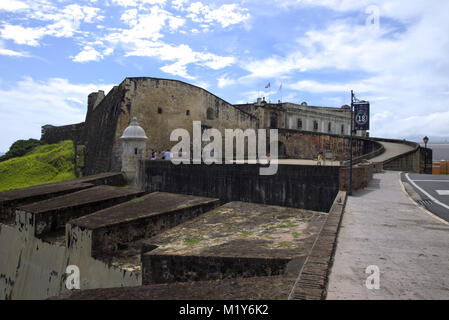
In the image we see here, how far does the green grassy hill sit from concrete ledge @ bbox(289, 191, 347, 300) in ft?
83.5

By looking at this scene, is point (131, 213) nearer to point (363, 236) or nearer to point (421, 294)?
point (363, 236)

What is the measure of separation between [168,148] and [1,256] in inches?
480

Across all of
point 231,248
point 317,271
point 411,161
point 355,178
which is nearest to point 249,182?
point 355,178

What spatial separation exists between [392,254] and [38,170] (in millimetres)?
29613

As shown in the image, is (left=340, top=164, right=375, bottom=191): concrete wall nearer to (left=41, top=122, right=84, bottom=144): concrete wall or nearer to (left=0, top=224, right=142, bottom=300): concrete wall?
(left=0, top=224, right=142, bottom=300): concrete wall

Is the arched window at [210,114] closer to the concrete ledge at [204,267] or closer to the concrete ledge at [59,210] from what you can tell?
the concrete ledge at [59,210]

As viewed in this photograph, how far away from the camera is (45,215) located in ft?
28.1

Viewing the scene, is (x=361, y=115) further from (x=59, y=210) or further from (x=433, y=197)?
(x=59, y=210)

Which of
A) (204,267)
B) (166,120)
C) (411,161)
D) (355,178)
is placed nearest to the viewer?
(204,267)

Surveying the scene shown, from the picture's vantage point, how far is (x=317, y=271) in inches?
130

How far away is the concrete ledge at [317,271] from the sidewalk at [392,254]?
0.09 meters

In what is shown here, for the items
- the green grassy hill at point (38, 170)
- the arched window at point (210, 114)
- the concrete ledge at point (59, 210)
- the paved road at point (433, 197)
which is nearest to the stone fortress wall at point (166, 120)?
the arched window at point (210, 114)

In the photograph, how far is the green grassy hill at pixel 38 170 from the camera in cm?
2583
